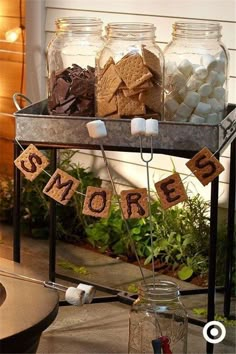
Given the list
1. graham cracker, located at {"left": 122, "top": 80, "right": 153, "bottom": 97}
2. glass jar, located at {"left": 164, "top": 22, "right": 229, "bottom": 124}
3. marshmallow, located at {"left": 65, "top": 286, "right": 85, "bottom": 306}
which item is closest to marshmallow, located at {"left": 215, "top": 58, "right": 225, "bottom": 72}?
glass jar, located at {"left": 164, "top": 22, "right": 229, "bottom": 124}

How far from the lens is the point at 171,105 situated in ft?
8.19

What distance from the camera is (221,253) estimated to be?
126 inches

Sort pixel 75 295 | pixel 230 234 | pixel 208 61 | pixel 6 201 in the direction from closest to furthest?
pixel 75 295
pixel 208 61
pixel 230 234
pixel 6 201

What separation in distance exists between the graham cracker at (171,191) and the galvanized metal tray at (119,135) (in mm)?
152

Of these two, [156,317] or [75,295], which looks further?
[156,317]

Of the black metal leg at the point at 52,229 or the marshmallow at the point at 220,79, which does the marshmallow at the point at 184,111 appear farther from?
the black metal leg at the point at 52,229

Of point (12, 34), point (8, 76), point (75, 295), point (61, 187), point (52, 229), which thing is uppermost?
point (12, 34)

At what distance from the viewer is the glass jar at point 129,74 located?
2.42 m

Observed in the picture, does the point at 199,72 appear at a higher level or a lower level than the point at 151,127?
higher

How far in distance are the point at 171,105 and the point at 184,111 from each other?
0.17ft

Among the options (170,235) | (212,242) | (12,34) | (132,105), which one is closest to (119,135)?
(132,105)

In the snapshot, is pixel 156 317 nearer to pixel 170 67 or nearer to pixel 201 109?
pixel 201 109

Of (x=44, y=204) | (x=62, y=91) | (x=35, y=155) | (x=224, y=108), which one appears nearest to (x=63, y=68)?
(x=62, y=91)

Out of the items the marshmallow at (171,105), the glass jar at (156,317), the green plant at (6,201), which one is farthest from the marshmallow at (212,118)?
the green plant at (6,201)
